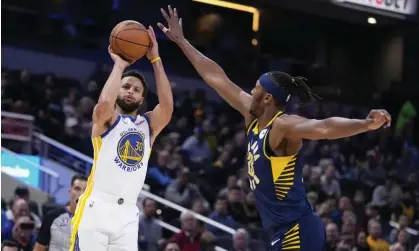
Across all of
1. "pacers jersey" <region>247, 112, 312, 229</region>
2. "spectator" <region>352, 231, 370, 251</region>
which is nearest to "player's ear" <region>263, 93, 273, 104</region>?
"pacers jersey" <region>247, 112, 312, 229</region>

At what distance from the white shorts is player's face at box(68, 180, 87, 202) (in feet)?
4.61

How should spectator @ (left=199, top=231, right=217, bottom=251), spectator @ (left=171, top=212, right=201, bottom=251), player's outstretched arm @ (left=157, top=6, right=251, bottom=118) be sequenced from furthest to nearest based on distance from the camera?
spectator @ (left=199, top=231, right=217, bottom=251)
spectator @ (left=171, top=212, right=201, bottom=251)
player's outstretched arm @ (left=157, top=6, right=251, bottom=118)

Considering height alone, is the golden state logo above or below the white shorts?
above

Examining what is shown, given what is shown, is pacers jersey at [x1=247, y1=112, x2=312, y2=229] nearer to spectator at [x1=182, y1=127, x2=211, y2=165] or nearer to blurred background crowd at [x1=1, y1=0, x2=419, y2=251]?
blurred background crowd at [x1=1, y1=0, x2=419, y2=251]

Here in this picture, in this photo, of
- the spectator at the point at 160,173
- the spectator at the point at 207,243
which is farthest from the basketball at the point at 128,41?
the spectator at the point at 160,173

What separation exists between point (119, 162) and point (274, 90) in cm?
123

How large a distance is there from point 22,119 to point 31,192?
1.12 m

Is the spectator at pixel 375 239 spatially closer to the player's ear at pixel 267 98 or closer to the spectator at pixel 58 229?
the spectator at pixel 58 229

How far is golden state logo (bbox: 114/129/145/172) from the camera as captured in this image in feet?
23.3

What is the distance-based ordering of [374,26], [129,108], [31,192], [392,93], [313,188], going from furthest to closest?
[374,26] < [392,93] < [313,188] < [31,192] < [129,108]

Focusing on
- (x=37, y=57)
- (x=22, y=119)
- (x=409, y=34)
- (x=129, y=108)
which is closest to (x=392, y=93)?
(x=409, y=34)

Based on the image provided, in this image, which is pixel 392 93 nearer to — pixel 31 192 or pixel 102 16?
pixel 102 16

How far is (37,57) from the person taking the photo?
18641mm

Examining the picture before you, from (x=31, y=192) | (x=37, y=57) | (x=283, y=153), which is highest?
(x=37, y=57)
